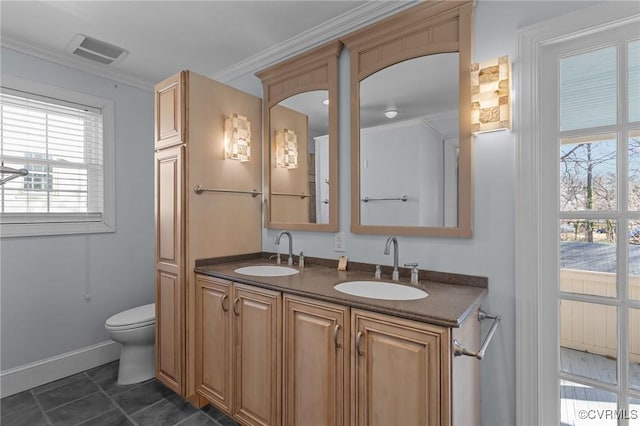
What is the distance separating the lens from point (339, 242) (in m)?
2.15

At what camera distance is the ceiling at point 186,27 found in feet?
6.47

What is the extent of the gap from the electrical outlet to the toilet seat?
1496 mm

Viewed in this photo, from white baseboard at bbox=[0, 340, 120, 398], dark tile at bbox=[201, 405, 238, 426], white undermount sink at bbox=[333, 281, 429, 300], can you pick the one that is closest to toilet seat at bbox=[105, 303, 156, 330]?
white baseboard at bbox=[0, 340, 120, 398]

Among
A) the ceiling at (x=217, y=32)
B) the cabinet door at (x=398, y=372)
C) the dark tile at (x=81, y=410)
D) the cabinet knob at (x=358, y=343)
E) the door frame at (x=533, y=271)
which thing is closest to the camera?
the cabinet door at (x=398, y=372)

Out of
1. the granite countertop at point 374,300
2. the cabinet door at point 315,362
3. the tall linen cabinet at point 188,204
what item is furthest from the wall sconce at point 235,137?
the cabinet door at point 315,362

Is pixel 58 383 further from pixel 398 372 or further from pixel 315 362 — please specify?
pixel 398 372

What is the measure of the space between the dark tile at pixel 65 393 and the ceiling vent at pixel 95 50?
8.26 feet

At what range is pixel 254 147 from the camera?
2.59 m

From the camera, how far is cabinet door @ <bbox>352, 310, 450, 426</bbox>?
44.9 inches

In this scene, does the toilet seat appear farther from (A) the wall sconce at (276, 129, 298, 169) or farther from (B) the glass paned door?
(B) the glass paned door

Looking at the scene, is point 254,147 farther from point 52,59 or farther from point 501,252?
point 501,252

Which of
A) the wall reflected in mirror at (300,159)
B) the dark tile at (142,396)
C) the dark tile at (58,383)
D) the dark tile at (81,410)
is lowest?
the dark tile at (58,383)

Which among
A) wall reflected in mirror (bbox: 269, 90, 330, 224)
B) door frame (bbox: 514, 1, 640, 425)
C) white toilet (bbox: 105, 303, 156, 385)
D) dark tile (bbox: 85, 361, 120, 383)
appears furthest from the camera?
dark tile (bbox: 85, 361, 120, 383)

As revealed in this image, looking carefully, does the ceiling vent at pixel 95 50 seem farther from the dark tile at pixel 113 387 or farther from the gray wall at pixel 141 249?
the dark tile at pixel 113 387
